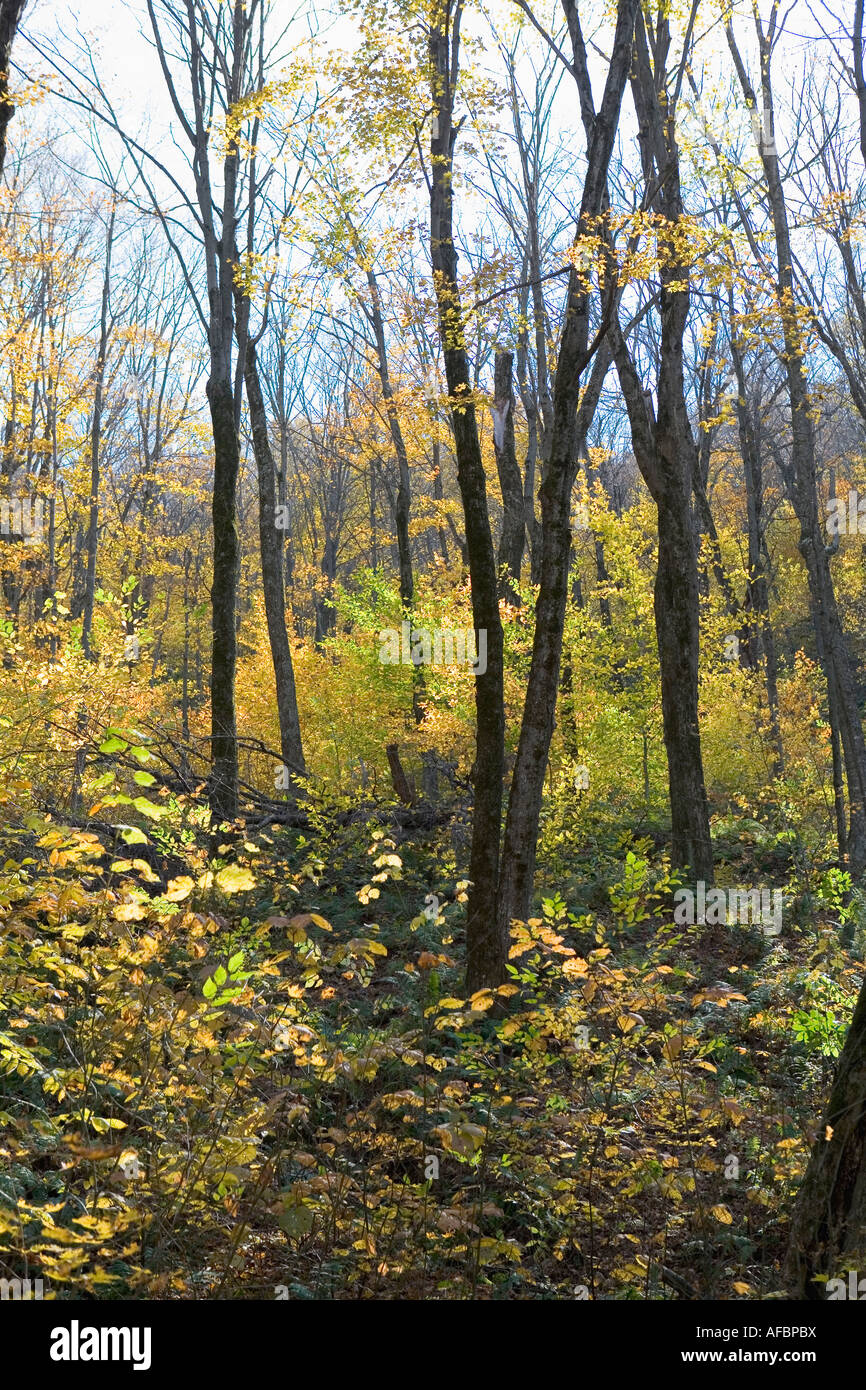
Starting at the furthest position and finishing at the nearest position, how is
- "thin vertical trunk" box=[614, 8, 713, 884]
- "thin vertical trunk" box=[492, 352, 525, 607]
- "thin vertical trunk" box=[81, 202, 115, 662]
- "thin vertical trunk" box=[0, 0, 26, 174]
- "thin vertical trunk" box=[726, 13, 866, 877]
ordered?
"thin vertical trunk" box=[81, 202, 115, 662]
"thin vertical trunk" box=[492, 352, 525, 607]
"thin vertical trunk" box=[726, 13, 866, 877]
"thin vertical trunk" box=[614, 8, 713, 884]
"thin vertical trunk" box=[0, 0, 26, 174]

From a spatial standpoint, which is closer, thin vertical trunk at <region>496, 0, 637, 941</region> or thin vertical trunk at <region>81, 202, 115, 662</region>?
thin vertical trunk at <region>496, 0, 637, 941</region>

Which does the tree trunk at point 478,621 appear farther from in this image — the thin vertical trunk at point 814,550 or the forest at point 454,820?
the thin vertical trunk at point 814,550

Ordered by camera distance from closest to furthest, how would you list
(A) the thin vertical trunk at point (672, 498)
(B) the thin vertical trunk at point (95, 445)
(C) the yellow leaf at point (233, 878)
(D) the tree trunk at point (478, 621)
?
1. (C) the yellow leaf at point (233, 878)
2. (D) the tree trunk at point (478, 621)
3. (A) the thin vertical trunk at point (672, 498)
4. (B) the thin vertical trunk at point (95, 445)

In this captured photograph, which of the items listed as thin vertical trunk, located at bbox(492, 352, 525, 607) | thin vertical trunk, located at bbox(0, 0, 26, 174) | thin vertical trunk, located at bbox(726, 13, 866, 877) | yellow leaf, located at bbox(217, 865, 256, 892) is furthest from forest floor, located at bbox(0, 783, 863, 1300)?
thin vertical trunk, located at bbox(492, 352, 525, 607)

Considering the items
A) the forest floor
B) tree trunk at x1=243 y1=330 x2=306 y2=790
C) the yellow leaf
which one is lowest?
the forest floor

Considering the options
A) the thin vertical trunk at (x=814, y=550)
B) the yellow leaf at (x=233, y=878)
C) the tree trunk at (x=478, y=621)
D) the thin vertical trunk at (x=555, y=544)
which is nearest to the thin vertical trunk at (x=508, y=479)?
the thin vertical trunk at (x=814, y=550)

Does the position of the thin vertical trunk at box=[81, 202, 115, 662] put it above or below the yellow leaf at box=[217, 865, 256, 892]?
above

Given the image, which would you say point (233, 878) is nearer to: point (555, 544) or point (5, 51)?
point (555, 544)

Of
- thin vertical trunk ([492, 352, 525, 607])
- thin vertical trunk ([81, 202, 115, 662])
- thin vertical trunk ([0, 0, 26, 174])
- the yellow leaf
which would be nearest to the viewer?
the yellow leaf

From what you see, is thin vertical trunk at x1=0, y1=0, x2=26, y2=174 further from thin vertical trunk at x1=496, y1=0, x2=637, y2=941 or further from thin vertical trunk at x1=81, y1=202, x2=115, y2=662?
thin vertical trunk at x1=81, y1=202, x2=115, y2=662

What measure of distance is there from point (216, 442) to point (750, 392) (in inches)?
619

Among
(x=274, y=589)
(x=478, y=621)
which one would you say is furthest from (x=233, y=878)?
(x=274, y=589)

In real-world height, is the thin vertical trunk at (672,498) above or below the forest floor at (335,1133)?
above
